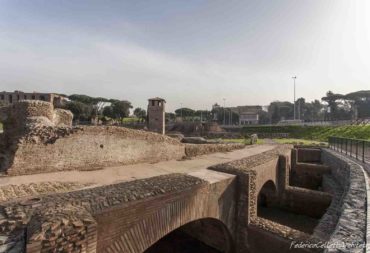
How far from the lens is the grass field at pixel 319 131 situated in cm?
3094

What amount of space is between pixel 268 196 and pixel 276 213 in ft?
3.36

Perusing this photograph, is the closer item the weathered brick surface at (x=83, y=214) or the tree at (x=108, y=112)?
the weathered brick surface at (x=83, y=214)

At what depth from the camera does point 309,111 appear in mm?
86250

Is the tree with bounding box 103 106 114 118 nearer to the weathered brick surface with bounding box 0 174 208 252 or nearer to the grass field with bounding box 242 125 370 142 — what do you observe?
the grass field with bounding box 242 125 370 142

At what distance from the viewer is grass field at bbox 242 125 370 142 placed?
3094 cm

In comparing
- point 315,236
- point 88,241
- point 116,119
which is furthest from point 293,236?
point 116,119

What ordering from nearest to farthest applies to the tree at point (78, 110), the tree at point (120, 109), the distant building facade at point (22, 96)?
1. the tree at point (78, 110)
2. the distant building facade at point (22, 96)
3. the tree at point (120, 109)

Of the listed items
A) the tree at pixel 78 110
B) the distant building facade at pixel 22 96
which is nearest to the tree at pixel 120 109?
the tree at pixel 78 110

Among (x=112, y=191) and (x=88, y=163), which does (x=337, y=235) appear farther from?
(x=88, y=163)

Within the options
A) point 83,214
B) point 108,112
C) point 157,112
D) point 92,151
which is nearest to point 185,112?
point 108,112

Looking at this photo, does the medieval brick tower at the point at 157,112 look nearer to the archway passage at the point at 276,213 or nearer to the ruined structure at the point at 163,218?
the archway passage at the point at 276,213

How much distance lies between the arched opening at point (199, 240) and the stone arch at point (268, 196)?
5083 mm

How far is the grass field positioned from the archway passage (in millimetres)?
24507

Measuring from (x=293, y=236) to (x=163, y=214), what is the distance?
402cm
